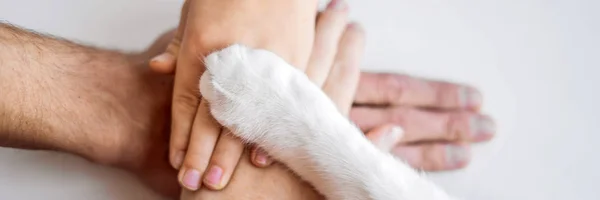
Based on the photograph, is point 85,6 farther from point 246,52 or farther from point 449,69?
point 449,69

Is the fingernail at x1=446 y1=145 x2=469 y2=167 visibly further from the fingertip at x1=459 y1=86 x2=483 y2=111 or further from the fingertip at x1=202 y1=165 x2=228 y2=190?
the fingertip at x1=202 y1=165 x2=228 y2=190

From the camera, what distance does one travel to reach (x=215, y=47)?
2.63 feet

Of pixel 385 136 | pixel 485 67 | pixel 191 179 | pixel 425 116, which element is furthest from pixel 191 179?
pixel 485 67

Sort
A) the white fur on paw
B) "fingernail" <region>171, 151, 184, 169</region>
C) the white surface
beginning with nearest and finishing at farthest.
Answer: the white fur on paw → "fingernail" <region>171, 151, 184, 169</region> → the white surface

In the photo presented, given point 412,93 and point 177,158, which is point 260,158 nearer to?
point 177,158

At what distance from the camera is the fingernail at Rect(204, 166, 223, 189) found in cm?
80

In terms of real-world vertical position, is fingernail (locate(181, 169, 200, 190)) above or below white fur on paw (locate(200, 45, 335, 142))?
below

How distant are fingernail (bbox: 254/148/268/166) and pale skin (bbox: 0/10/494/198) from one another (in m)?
0.02

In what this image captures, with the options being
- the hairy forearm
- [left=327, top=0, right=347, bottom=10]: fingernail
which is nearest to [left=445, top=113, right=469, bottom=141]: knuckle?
[left=327, top=0, right=347, bottom=10]: fingernail

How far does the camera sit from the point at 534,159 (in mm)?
970

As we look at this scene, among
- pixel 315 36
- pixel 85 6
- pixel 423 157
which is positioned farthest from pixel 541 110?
pixel 85 6

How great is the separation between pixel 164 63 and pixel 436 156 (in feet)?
1.31

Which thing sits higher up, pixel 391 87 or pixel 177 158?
pixel 391 87

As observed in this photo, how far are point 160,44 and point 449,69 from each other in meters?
0.44
